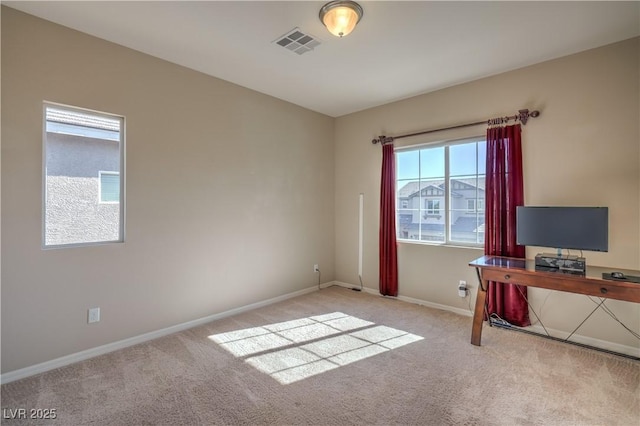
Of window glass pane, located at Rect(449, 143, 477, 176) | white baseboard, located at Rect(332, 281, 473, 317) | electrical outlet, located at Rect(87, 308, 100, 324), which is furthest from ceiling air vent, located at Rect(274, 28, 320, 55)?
white baseboard, located at Rect(332, 281, 473, 317)

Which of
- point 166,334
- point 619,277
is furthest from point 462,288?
point 166,334

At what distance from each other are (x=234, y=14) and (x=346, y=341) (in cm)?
302

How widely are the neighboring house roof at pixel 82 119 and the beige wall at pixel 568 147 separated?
3443 mm

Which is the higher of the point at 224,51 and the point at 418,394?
the point at 224,51

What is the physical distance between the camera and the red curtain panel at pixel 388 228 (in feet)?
14.1

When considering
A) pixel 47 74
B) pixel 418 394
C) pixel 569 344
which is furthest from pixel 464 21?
pixel 47 74

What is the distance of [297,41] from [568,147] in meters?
2.82

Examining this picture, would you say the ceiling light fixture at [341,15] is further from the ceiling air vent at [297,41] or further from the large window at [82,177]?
the large window at [82,177]

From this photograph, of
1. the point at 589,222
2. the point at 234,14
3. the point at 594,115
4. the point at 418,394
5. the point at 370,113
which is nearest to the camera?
the point at 418,394

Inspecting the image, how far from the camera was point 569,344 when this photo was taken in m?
2.89

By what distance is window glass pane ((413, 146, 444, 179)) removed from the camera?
3971mm

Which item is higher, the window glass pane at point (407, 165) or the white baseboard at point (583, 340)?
the window glass pane at point (407, 165)

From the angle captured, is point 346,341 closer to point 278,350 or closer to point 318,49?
point 278,350

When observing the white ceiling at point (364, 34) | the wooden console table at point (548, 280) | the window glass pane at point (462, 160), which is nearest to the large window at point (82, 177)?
the white ceiling at point (364, 34)
